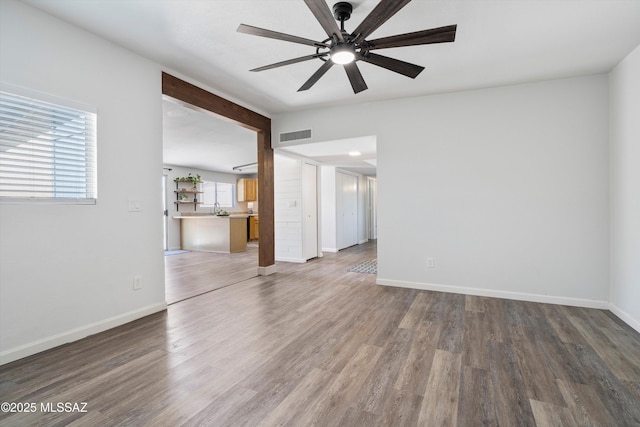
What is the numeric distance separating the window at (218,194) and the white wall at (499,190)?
731cm

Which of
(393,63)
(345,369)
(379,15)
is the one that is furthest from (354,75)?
(345,369)

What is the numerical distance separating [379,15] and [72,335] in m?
3.32

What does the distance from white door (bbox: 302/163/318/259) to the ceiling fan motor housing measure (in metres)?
4.02

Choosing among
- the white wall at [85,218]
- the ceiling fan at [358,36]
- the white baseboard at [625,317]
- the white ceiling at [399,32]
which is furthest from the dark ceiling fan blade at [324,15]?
the white baseboard at [625,317]

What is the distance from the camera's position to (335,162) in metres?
6.74

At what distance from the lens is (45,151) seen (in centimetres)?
240

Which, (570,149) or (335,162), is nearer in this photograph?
(570,149)

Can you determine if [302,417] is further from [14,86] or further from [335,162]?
[335,162]

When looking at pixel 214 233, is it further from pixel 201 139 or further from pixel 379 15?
pixel 379 15

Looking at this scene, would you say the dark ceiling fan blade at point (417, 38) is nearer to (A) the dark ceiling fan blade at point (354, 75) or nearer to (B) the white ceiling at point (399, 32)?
(A) the dark ceiling fan blade at point (354, 75)

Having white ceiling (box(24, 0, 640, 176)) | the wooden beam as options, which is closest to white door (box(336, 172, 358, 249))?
the wooden beam

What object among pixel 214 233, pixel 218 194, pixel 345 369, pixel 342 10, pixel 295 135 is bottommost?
pixel 345 369

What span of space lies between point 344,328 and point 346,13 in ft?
8.55

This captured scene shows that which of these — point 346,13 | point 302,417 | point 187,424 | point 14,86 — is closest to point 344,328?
point 302,417
